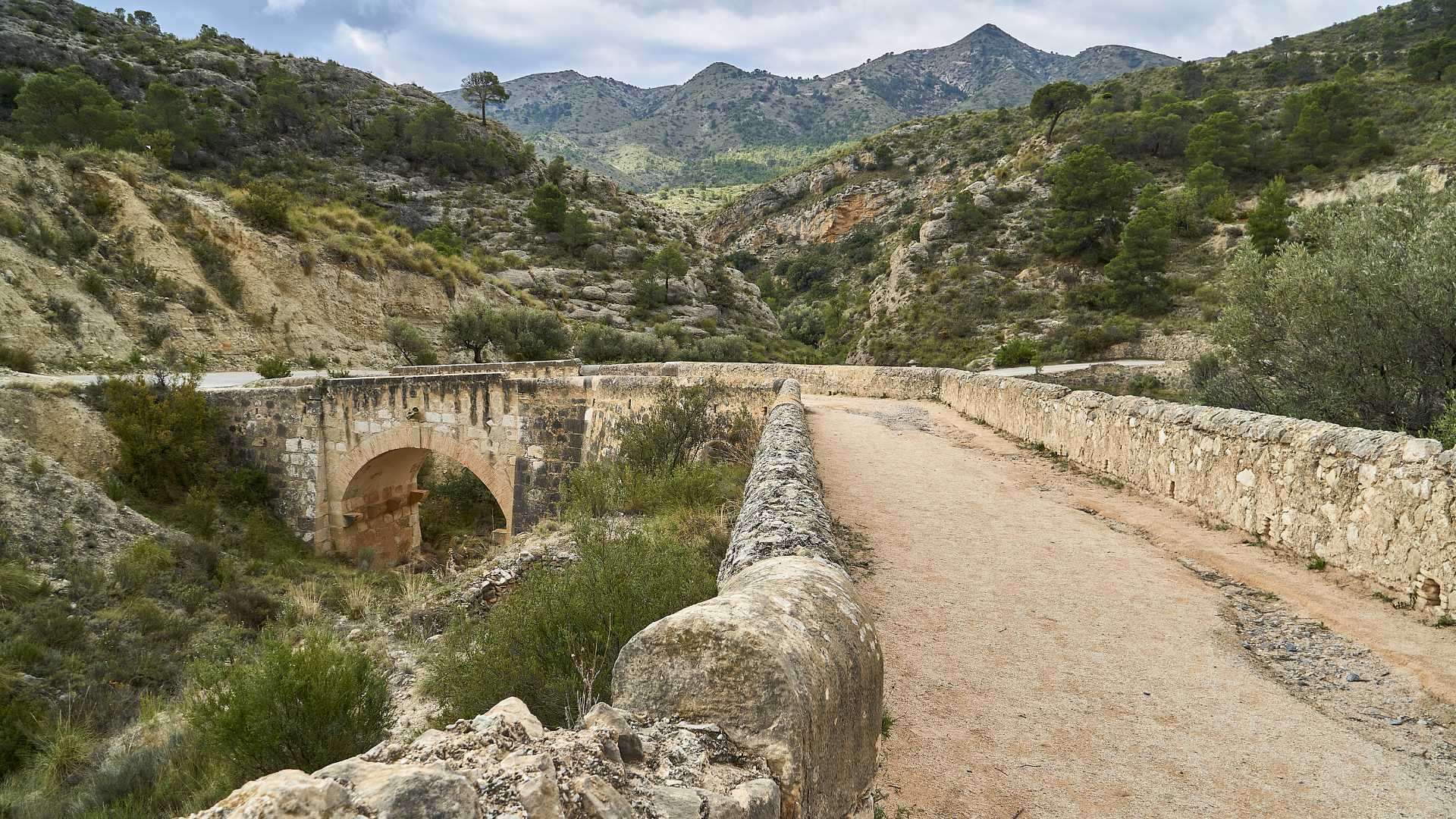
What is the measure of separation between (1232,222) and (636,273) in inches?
1220

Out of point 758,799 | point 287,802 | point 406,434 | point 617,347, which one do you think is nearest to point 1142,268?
point 617,347

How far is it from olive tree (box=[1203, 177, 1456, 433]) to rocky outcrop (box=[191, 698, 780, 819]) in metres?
9.64

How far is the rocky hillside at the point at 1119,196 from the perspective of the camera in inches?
1241

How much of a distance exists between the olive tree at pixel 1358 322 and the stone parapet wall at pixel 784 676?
8.65 meters

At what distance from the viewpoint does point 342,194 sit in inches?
1522

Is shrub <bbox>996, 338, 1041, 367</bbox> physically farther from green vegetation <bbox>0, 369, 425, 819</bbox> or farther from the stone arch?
green vegetation <bbox>0, 369, 425, 819</bbox>

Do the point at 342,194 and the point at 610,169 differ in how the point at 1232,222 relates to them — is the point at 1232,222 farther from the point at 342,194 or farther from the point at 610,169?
the point at 610,169

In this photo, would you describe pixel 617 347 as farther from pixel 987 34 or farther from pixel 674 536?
pixel 987 34

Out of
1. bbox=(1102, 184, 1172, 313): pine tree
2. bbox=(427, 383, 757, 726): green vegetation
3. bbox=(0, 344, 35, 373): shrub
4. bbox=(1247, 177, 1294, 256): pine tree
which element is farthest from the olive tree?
bbox=(0, 344, 35, 373): shrub

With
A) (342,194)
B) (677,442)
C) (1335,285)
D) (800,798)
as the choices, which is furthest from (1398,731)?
(342,194)

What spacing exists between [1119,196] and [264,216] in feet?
130

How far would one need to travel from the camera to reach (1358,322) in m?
8.96

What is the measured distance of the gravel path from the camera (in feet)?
9.57

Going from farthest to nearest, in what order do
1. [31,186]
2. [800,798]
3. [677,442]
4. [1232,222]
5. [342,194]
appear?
[342,194], [1232,222], [31,186], [677,442], [800,798]
